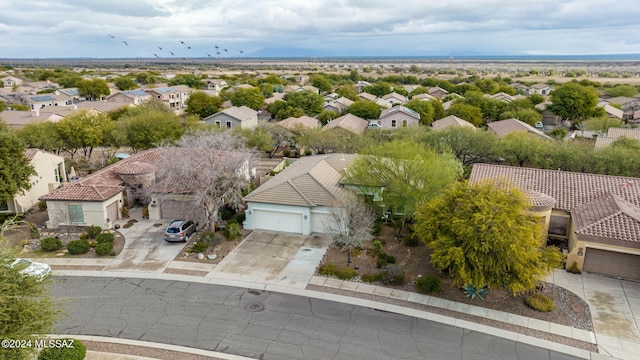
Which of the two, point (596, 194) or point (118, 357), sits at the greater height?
point (596, 194)

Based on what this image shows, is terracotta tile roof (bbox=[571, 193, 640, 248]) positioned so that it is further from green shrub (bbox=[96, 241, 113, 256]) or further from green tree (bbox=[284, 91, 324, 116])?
green tree (bbox=[284, 91, 324, 116])

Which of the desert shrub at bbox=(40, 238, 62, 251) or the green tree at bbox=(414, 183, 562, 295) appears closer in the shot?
the green tree at bbox=(414, 183, 562, 295)

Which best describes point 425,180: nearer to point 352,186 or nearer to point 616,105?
point 352,186

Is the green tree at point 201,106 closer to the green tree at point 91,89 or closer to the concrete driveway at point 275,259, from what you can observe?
the green tree at point 91,89

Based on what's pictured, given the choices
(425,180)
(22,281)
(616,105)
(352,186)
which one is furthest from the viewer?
(616,105)

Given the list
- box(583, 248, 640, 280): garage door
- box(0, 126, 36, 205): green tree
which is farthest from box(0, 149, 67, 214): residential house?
box(583, 248, 640, 280): garage door

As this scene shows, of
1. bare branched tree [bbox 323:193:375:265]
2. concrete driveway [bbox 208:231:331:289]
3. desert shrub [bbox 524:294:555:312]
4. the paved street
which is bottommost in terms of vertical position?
the paved street

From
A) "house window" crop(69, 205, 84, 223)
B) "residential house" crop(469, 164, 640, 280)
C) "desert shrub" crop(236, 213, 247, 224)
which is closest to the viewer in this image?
"residential house" crop(469, 164, 640, 280)

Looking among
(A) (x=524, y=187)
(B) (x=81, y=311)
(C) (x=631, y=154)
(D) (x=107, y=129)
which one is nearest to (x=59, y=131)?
(D) (x=107, y=129)
